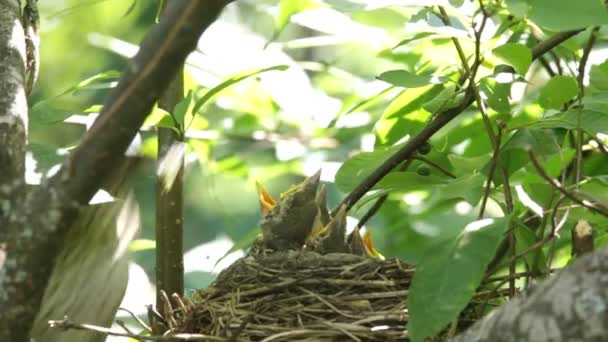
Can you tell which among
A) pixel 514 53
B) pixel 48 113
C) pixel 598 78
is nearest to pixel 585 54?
pixel 598 78

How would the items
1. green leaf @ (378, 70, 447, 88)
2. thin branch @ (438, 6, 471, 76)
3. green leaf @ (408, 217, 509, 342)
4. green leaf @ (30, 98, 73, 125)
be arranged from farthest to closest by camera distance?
green leaf @ (30, 98, 73, 125)
thin branch @ (438, 6, 471, 76)
green leaf @ (378, 70, 447, 88)
green leaf @ (408, 217, 509, 342)

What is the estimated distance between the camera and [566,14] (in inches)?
47.3

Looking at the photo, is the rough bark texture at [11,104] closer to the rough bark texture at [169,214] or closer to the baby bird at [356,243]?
the rough bark texture at [169,214]

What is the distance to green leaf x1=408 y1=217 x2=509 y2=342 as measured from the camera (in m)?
1.15

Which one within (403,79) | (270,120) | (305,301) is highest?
(403,79)

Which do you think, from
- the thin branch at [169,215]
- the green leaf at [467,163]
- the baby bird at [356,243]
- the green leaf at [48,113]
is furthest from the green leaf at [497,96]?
the green leaf at [48,113]

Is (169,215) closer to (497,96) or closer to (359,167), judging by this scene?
(359,167)

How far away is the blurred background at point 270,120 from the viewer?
70.6 inches

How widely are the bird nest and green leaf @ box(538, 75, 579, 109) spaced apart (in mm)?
328

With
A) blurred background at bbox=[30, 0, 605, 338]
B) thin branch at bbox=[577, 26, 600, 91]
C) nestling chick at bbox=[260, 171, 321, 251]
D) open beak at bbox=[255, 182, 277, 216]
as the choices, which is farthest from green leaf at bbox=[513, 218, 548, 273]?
open beak at bbox=[255, 182, 277, 216]

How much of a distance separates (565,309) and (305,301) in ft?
2.19

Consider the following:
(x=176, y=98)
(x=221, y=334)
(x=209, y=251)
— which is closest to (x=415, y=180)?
(x=221, y=334)

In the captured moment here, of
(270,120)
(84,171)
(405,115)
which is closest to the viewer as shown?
(84,171)

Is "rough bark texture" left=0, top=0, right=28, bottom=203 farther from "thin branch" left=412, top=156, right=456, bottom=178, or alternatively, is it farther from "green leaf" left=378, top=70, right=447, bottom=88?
"thin branch" left=412, top=156, right=456, bottom=178
